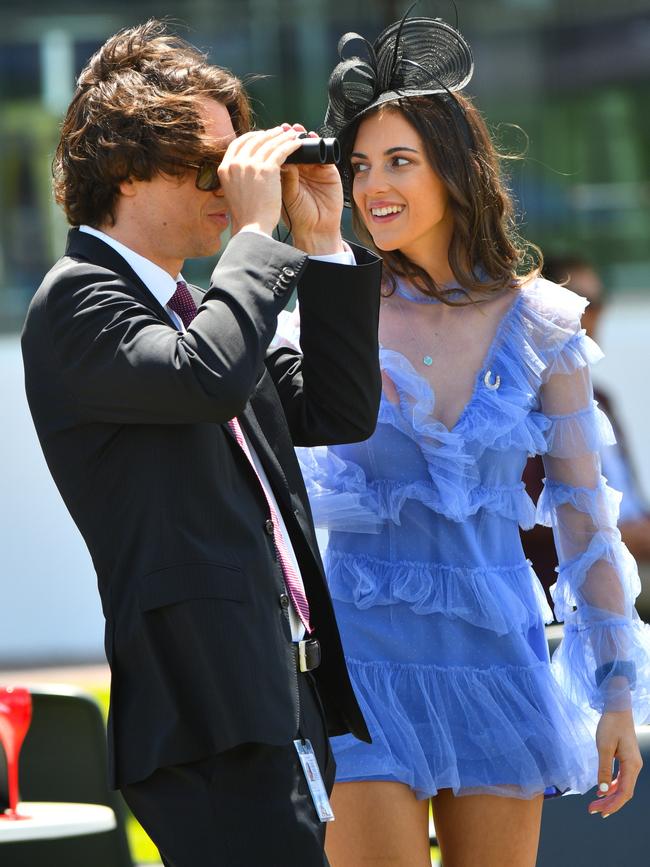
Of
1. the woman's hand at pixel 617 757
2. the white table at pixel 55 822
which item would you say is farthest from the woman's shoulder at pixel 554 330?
the white table at pixel 55 822

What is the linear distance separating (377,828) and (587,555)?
605 millimetres

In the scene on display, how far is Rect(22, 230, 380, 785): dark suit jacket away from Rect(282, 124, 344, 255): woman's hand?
27cm

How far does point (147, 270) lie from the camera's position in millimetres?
1944

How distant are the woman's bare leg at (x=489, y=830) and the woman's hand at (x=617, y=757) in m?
0.12

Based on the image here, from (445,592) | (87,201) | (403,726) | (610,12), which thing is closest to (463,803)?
(403,726)

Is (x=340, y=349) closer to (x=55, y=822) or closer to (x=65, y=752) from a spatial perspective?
(x=55, y=822)

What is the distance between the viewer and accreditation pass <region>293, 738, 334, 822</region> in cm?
184

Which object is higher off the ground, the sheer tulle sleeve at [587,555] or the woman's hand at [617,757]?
the sheer tulle sleeve at [587,555]

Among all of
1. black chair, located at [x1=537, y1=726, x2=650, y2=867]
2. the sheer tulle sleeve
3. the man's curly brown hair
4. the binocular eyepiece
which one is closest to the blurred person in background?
black chair, located at [x1=537, y1=726, x2=650, y2=867]

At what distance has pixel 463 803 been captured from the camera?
2.41 meters

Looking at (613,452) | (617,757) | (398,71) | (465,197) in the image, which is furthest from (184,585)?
(613,452)

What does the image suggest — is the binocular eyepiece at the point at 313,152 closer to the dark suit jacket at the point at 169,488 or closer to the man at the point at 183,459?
the man at the point at 183,459

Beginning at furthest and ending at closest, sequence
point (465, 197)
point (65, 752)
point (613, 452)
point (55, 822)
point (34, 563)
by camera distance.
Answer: point (34, 563)
point (613, 452)
point (65, 752)
point (55, 822)
point (465, 197)

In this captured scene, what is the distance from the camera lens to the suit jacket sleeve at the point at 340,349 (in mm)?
2129
